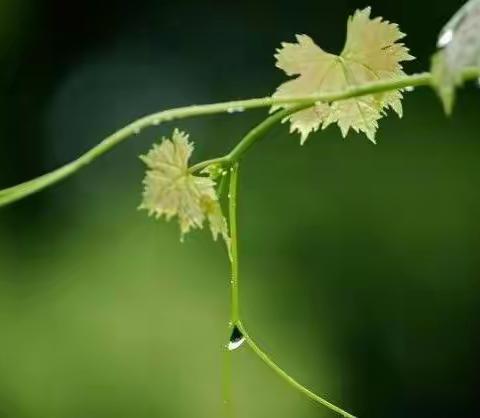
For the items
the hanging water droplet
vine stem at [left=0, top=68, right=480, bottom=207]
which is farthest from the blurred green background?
vine stem at [left=0, top=68, right=480, bottom=207]

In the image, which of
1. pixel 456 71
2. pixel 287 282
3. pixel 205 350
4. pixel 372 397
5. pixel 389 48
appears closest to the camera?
pixel 456 71

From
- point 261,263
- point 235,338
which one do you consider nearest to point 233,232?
point 235,338

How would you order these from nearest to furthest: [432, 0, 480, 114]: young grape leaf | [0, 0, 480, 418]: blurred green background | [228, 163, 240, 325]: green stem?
1. [432, 0, 480, 114]: young grape leaf
2. [228, 163, 240, 325]: green stem
3. [0, 0, 480, 418]: blurred green background

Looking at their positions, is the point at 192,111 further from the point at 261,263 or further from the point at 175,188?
the point at 261,263

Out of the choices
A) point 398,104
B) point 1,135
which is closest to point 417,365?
point 1,135

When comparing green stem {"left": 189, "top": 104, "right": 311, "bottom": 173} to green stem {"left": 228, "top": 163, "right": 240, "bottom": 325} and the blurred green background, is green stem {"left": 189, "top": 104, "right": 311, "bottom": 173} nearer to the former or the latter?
green stem {"left": 228, "top": 163, "right": 240, "bottom": 325}

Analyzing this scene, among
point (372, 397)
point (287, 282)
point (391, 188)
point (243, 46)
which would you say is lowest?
point (372, 397)

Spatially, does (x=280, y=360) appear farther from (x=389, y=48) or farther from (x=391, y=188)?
(x=389, y=48)
